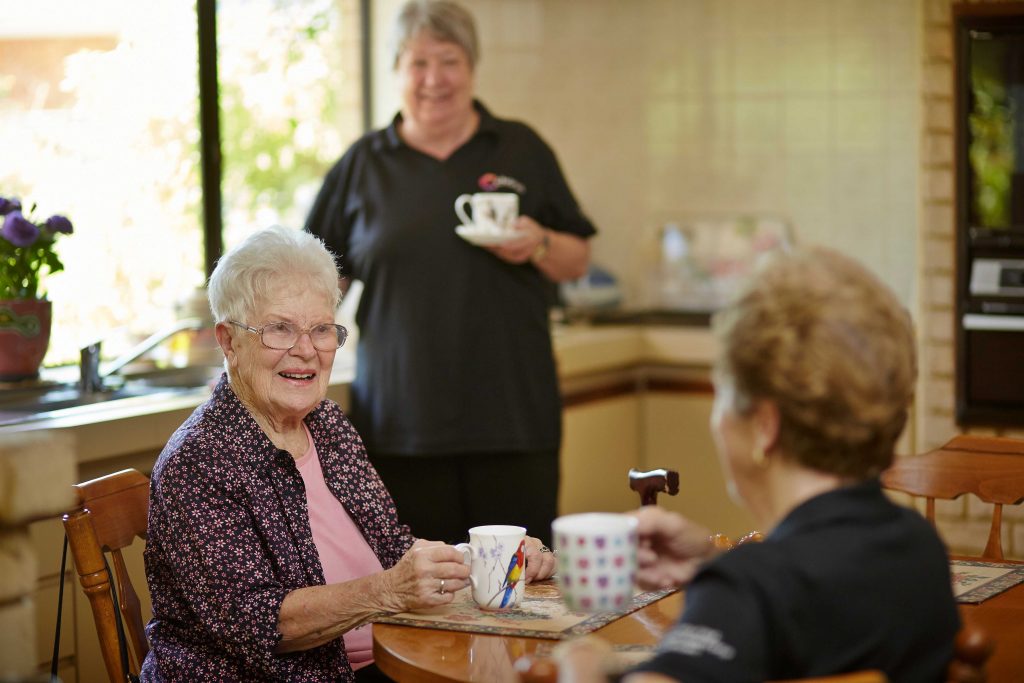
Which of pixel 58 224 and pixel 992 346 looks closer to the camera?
pixel 58 224

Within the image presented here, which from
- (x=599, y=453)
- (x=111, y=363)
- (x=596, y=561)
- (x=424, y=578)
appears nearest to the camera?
(x=596, y=561)

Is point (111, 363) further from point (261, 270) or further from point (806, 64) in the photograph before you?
point (806, 64)

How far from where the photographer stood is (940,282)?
12.0ft

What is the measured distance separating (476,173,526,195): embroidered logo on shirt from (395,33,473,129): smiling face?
0.51 feet

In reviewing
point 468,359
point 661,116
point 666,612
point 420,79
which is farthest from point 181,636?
point 661,116

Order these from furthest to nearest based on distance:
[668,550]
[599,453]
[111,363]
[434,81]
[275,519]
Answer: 1. [599,453]
2. [111,363]
3. [434,81]
4. [275,519]
5. [668,550]

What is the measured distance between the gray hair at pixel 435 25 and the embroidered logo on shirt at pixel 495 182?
283 millimetres

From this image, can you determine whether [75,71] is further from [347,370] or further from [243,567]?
[243,567]

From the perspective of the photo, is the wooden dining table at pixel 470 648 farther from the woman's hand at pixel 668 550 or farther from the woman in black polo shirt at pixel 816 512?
the woman in black polo shirt at pixel 816 512

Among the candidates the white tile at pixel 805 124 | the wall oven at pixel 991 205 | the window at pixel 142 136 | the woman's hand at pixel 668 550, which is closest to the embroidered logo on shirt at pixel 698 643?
the woman's hand at pixel 668 550

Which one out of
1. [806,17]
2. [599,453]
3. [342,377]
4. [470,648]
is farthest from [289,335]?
[806,17]

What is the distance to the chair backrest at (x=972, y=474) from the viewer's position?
2.22 meters

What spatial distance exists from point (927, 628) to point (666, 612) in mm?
572

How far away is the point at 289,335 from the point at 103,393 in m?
1.06
